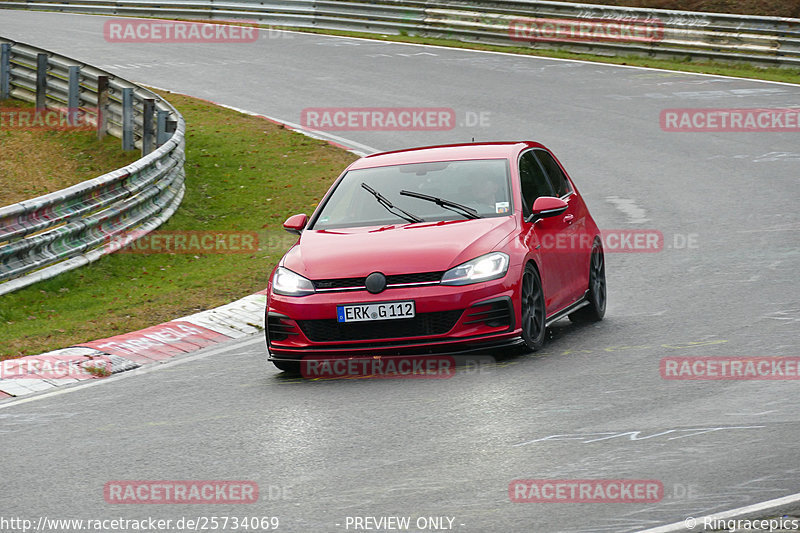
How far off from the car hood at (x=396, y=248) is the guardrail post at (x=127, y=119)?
10.2m

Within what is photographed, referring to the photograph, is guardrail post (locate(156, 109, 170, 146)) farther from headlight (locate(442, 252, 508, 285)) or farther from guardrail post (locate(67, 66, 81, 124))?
headlight (locate(442, 252, 508, 285))

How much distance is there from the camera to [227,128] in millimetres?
22359

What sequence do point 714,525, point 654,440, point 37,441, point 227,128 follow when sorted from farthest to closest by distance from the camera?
1. point 227,128
2. point 37,441
3. point 654,440
4. point 714,525

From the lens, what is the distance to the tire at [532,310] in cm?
912

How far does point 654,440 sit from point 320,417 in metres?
2.10

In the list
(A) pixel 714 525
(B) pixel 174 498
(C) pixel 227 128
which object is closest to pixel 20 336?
(B) pixel 174 498

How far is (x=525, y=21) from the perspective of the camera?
30.8 meters

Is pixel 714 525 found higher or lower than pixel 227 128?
higher

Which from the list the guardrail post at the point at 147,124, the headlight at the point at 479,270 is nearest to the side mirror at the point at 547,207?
the headlight at the point at 479,270

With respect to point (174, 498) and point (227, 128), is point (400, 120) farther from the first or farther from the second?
point (174, 498)

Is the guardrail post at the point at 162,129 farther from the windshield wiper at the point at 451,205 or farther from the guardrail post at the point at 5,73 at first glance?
the windshield wiper at the point at 451,205

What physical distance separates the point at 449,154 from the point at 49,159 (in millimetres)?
10896

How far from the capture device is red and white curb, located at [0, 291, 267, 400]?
952cm

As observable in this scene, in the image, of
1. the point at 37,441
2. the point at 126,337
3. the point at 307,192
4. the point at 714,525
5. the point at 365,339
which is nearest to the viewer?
the point at 714,525
